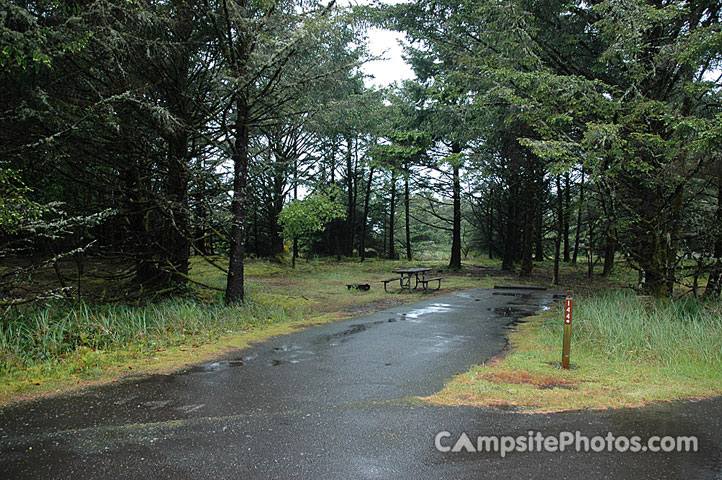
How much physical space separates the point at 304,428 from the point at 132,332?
15.0ft

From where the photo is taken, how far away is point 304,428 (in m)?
3.68

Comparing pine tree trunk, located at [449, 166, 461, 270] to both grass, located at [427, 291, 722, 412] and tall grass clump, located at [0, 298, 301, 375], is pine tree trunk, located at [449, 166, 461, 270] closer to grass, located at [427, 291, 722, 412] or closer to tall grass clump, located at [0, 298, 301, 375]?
grass, located at [427, 291, 722, 412]

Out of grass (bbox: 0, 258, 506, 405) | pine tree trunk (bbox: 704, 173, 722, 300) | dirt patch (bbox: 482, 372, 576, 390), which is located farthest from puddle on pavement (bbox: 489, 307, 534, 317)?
dirt patch (bbox: 482, 372, 576, 390)

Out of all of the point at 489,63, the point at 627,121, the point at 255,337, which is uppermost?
the point at 489,63

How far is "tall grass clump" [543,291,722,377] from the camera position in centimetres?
556

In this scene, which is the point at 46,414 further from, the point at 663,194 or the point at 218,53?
the point at 663,194

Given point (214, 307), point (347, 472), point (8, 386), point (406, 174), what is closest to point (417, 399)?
point (347, 472)

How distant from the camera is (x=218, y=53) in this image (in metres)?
10.1

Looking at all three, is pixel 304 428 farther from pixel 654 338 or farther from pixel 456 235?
pixel 456 235

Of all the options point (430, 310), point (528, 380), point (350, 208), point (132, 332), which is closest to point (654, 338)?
point (528, 380)

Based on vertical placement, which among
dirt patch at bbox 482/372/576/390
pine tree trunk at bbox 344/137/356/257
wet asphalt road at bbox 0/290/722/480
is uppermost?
pine tree trunk at bbox 344/137/356/257

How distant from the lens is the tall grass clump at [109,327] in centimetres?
591

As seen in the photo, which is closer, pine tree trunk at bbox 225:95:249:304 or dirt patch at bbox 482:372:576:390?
dirt patch at bbox 482:372:576:390

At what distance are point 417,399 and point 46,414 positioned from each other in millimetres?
3600
